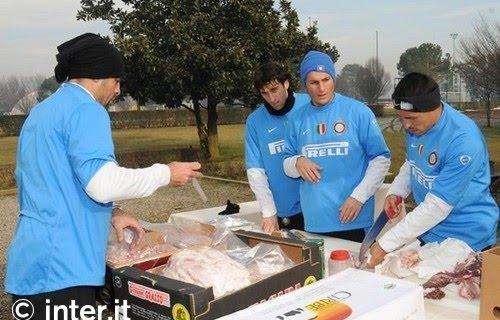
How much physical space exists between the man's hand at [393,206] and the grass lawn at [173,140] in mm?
12028

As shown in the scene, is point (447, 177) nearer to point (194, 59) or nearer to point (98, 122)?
point (98, 122)

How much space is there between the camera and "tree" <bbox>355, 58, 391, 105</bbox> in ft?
128

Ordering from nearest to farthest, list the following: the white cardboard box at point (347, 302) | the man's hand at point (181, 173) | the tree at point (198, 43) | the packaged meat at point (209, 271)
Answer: the white cardboard box at point (347, 302) < the packaged meat at point (209, 271) < the man's hand at point (181, 173) < the tree at point (198, 43)

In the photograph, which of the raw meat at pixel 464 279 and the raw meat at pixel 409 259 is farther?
the raw meat at pixel 409 259

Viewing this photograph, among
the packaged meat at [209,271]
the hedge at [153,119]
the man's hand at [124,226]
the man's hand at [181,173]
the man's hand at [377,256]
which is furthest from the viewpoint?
the hedge at [153,119]

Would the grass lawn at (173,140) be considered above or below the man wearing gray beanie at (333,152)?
below

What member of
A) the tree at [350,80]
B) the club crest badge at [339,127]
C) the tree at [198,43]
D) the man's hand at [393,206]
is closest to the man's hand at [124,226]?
the man's hand at [393,206]

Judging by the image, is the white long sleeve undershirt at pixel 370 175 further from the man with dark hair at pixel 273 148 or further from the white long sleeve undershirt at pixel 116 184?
the white long sleeve undershirt at pixel 116 184

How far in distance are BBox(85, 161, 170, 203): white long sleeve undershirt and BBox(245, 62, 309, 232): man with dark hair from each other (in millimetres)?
1443

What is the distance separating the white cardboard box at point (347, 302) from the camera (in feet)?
4.60

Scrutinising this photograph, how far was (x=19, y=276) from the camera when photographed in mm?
1872

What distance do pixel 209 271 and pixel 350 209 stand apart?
131 cm

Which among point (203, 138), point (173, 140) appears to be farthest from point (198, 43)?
point (173, 140)

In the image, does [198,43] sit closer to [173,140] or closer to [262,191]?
[173,140]
